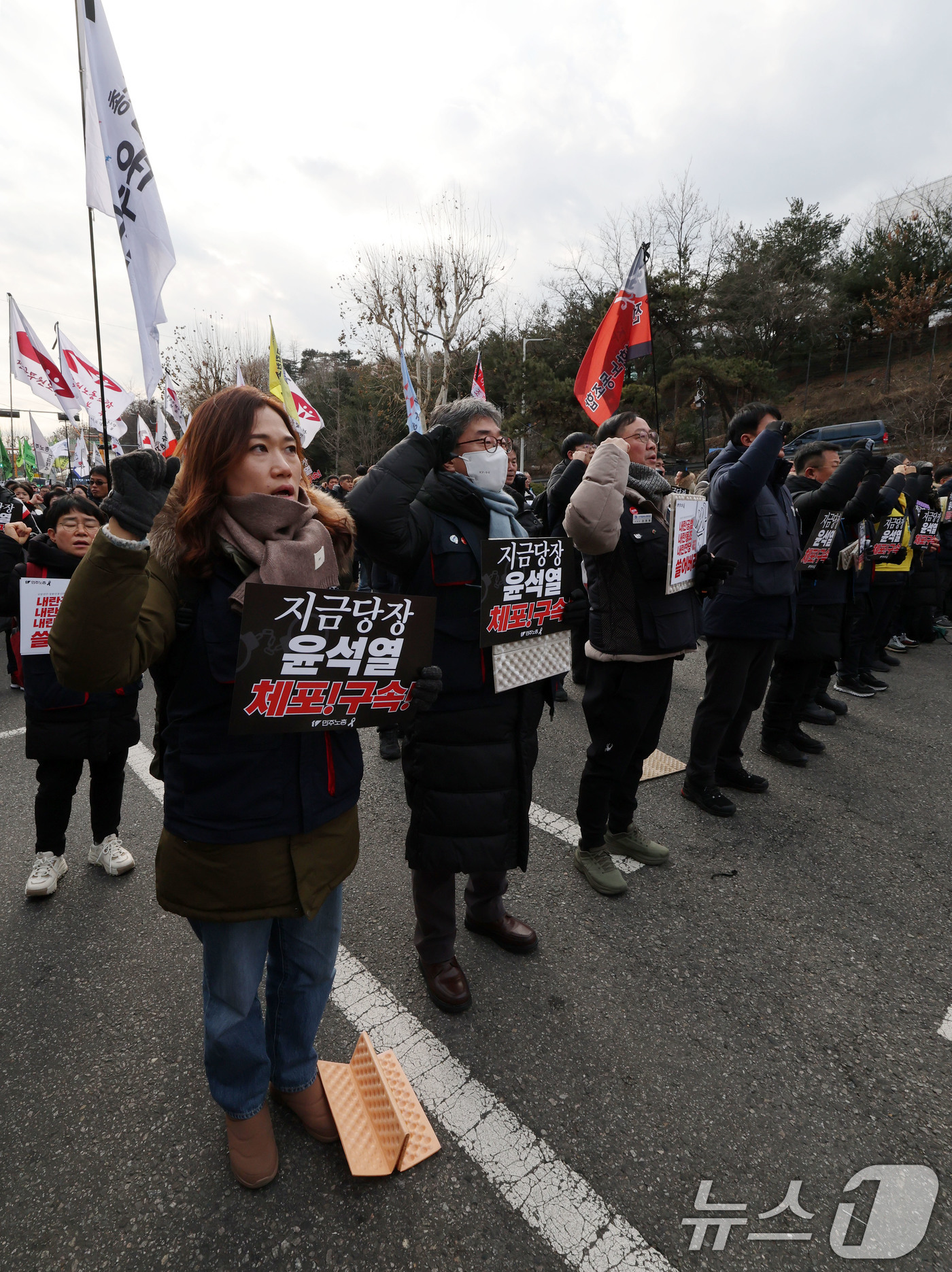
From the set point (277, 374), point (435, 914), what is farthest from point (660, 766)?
point (277, 374)

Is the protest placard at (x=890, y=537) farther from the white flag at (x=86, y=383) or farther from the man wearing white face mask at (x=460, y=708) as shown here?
the white flag at (x=86, y=383)

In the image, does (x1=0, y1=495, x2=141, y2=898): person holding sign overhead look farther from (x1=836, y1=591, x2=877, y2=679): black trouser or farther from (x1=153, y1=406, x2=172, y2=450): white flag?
(x1=153, y1=406, x2=172, y2=450): white flag

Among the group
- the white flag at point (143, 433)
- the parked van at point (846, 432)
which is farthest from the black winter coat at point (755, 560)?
the parked van at point (846, 432)

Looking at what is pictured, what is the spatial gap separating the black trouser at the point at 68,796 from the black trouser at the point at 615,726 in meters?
2.26

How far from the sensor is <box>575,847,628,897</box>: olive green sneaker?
307 centimetres

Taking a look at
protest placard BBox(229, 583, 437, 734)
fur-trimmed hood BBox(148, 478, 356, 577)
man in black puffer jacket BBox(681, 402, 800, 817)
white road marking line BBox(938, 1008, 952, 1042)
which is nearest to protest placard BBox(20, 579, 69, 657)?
fur-trimmed hood BBox(148, 478, 356, 577)

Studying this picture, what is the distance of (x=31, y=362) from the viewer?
506 inches

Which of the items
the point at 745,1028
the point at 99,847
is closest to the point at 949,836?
the point at 745,1028

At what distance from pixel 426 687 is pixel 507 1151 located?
135 cm

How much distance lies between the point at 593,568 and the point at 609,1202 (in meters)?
2.38

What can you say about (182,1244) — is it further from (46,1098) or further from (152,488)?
(152,488)

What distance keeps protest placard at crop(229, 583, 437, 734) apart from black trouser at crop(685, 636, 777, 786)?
101 inches

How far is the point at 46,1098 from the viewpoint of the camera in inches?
81.1

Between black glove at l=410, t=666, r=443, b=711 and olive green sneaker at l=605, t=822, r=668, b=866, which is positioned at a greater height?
black glove at l=410, t=666, r=443, b=711
